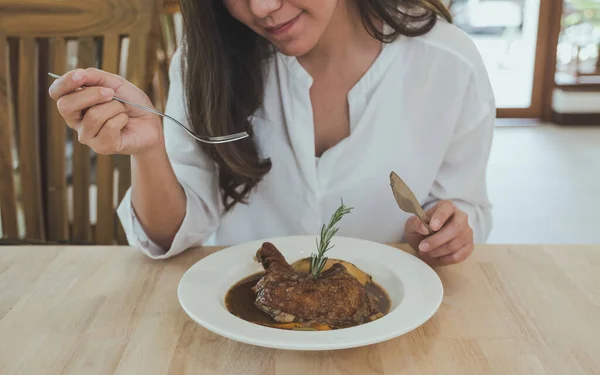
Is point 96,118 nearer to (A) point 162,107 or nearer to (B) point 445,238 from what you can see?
(B) point 445,238

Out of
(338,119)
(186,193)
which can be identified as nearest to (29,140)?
(186,193)

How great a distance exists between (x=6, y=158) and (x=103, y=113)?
64 cm

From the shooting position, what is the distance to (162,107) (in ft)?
5.37

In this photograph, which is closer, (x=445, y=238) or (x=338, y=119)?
(x=445, y=238)

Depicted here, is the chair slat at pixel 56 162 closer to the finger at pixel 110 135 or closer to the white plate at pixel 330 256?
the finger at pixel 110 135

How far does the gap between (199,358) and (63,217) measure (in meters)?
0.83

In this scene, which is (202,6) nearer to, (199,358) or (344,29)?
(344,29)

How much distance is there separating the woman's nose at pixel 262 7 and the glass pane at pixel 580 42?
4.18m

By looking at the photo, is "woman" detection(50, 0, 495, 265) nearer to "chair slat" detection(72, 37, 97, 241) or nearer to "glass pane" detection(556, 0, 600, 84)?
"chair slat" detection(72, 37, 97, 241)

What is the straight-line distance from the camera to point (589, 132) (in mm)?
4512

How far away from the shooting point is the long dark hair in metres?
1.19

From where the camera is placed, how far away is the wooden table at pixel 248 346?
0.73m

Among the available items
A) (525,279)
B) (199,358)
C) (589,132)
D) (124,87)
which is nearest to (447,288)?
(525,279)

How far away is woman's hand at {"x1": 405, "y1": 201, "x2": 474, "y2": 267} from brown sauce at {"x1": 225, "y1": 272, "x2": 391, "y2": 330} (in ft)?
0.42
